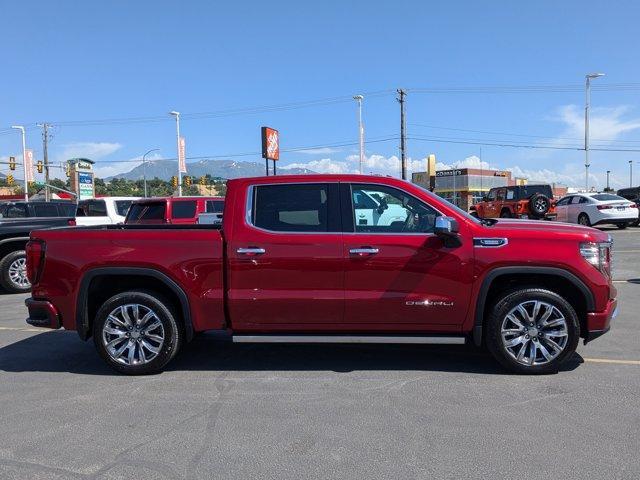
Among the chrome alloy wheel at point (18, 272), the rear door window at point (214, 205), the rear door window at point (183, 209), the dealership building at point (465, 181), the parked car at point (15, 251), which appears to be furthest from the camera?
the dealership building at point (465, 181)

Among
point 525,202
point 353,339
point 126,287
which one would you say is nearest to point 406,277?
point 353,339

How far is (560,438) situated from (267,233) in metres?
2.88

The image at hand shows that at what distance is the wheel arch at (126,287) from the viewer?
5.05 m

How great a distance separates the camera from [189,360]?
5.76m

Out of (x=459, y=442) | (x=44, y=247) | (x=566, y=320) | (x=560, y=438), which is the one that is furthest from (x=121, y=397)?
(x=566, y=320)

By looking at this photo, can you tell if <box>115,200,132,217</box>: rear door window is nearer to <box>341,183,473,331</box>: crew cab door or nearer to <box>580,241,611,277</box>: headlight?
<box>341,183,473,331</box>: crew cab door

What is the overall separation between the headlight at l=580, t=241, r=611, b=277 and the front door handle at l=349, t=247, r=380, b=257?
73.1 inches

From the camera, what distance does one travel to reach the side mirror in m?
4.61

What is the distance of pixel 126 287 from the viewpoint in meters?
5.40

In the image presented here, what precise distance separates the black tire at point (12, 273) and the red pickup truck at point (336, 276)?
19.5 ft

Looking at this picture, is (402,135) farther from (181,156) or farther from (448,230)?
(448,230)

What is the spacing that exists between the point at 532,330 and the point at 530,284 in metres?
0.43

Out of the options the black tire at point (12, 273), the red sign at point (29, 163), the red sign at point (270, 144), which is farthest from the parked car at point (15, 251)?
the red sign at point (29, 163)

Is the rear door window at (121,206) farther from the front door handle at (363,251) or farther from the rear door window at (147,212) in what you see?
the front door handle at (363,251)
